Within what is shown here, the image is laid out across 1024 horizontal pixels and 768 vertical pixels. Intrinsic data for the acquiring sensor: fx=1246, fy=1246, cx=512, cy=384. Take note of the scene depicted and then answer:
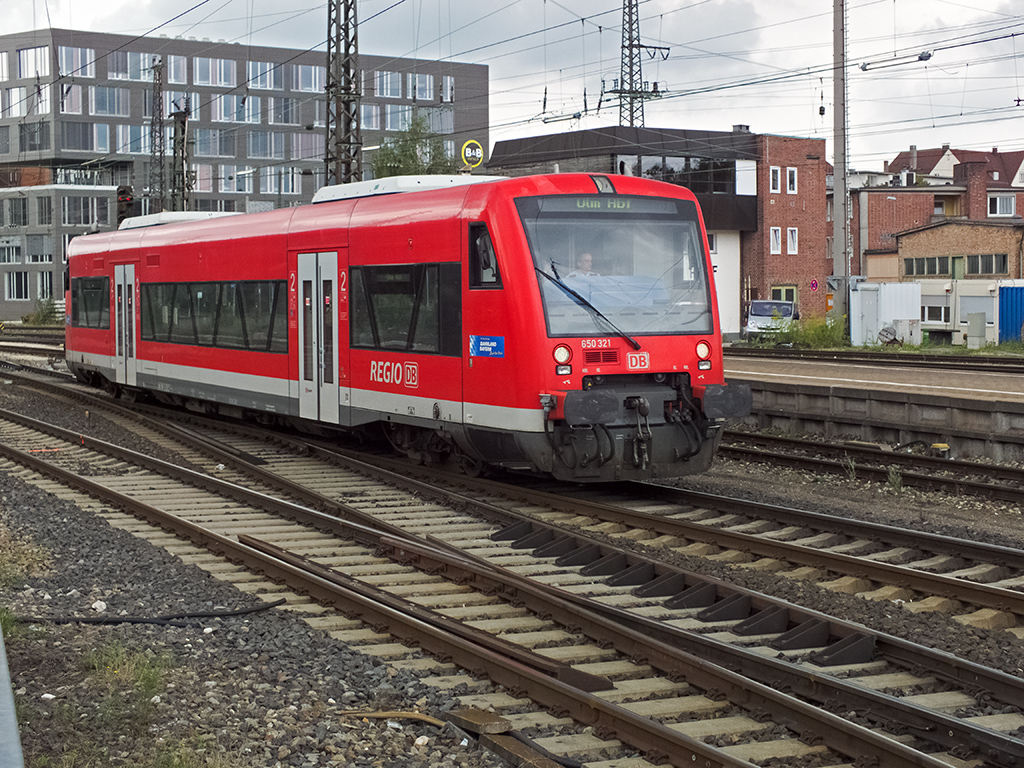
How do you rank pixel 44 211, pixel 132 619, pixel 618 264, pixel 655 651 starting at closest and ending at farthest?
pixel 655 651 < pixel 132 619 < pixel 618 264 < pixel 44 211

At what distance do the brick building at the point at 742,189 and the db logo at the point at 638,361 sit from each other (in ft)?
141

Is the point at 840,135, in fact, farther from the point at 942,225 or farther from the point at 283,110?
the point at 283,110

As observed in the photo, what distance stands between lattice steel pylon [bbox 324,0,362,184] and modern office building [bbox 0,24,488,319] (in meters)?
51.3

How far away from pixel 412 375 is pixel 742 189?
47.0 m

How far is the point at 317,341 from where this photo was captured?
49.2 ft

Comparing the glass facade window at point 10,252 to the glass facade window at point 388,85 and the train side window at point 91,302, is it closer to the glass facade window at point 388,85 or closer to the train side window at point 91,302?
the glass facade window at point 388,85

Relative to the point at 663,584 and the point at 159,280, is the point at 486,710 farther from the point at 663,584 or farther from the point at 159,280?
the point at 159,280

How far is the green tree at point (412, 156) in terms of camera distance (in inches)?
2281

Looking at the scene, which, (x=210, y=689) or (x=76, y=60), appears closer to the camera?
(x=210, y=689)

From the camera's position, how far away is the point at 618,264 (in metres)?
11.9

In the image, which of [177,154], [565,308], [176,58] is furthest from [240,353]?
[176,58]

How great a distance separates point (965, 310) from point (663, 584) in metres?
43.2

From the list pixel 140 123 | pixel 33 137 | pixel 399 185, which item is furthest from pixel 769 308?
pixel 33 137

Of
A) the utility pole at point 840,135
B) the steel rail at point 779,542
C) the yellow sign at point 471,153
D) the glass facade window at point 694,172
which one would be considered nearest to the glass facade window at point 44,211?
the glass facade window at point 694,172
